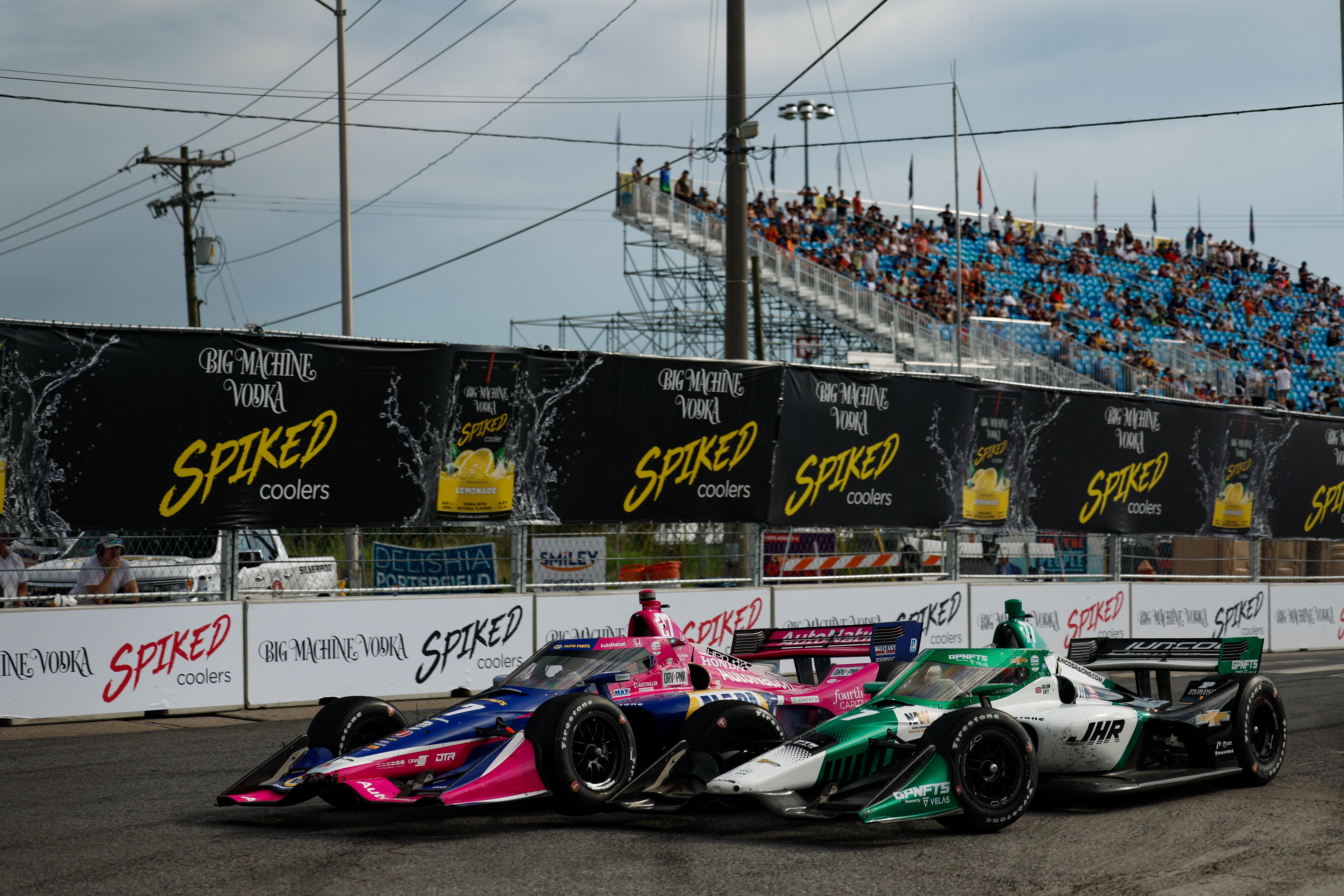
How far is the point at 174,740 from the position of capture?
426 inches

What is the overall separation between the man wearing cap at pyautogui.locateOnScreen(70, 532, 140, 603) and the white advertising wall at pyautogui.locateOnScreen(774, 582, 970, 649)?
6.91 metres

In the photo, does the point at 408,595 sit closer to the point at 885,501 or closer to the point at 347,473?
the point at 347,473

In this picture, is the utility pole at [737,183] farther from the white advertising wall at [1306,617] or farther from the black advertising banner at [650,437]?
the white advertising wall at [1306,617]

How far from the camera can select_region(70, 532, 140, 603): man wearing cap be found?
1255 centimetres

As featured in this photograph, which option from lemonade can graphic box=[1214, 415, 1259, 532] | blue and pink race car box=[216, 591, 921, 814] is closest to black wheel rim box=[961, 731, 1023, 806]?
blue and pink race car box=[216, 591, 921, 814]

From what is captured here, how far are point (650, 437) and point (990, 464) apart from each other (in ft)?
17.2

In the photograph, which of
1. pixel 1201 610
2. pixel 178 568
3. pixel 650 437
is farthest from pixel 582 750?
pixel 1201 610

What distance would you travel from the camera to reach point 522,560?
1409 cm

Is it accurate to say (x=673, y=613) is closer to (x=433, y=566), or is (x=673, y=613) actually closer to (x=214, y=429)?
(x=433, y=566)

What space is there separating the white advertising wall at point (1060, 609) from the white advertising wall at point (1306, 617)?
3.58m

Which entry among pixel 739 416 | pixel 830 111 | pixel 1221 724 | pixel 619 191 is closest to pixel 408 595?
pixel 739 416

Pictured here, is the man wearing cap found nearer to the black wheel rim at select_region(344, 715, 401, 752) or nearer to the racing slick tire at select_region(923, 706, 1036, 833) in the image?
the black wheel rim at select_region(344, 715, 401, 752)

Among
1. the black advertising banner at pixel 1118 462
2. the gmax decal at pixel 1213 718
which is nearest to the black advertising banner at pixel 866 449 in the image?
the black advertising banner at pixel 1118 462

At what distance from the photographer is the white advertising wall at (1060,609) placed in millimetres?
17156
